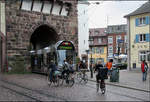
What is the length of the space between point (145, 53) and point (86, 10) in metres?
12.2

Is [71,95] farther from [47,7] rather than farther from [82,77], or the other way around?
[47,7]

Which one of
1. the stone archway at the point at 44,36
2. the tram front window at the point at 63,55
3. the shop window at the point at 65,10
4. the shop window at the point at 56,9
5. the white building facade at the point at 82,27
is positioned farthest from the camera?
the white building facade at the point at 82,27

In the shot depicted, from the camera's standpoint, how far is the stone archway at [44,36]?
34.2 m

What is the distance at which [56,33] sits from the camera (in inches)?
1337

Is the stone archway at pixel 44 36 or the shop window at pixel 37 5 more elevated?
the shop window at pixel 37 5

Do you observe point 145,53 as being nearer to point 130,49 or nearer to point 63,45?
point 130,49

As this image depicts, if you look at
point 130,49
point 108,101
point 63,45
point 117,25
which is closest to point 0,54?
point 63,45

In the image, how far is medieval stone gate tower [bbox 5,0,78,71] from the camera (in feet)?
97.3

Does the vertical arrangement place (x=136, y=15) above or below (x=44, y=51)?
above

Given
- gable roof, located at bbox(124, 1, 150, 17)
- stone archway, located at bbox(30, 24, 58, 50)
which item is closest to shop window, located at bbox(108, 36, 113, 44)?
stone archway, located at bbox(30, 24, 58, 50)

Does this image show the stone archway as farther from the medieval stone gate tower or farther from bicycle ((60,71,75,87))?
bicycle ((60,71,75,87))

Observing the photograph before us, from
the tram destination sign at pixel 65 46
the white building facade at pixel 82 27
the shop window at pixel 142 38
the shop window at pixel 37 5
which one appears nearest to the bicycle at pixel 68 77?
the tram destination sign at pixel 65 46

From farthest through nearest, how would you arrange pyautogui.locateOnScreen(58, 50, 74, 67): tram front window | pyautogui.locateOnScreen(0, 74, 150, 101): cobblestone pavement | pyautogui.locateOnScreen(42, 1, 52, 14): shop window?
pyautogui.locateOnScreen(42, 1, 52, 14): shop window < pyautogui.locateOnScreen(58, 50, 74, 67): tram front window < pyautogui.locateOnScreen(0, 74, 150, 101): cobblestone pavement

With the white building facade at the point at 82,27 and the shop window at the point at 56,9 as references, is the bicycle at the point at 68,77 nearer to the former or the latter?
the shop window at the point at 56,9
